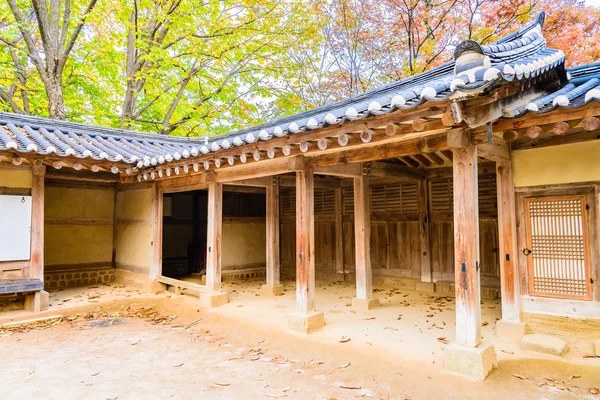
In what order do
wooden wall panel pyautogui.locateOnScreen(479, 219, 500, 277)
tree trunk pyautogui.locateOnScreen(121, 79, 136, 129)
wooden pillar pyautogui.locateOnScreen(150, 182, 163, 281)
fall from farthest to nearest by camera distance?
tree trunk pyautogui.locateOnScreen(121, 79, 136, 129), wooden pillar pyautogui.locateOnScreen(150, 182, 163, 281), wooden wall panel pyautogui.locateOnScreen(479, 219, 500, 277)

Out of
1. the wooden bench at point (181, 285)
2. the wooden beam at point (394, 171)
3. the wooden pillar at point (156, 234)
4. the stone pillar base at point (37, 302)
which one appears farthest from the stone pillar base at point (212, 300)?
the wooden beam at point (394, 171)

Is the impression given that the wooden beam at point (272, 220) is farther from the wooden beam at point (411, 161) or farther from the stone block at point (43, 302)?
the stone block at point (43, 302)

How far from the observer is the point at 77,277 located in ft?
28.6

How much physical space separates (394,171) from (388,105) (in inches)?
117

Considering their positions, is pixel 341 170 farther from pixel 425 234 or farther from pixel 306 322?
pixel 425 234

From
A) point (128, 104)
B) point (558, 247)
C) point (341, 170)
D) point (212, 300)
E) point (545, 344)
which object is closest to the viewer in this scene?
point (545, 344)

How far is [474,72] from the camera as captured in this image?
2.84 meters

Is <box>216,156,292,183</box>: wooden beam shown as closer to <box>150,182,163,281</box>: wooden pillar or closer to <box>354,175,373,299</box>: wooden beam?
<box>354,175,373,299</box>: wooden beam

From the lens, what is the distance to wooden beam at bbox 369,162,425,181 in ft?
19.7

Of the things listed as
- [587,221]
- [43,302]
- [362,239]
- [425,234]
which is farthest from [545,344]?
[43,302]

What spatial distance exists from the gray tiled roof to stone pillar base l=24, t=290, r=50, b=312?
2.60 metres

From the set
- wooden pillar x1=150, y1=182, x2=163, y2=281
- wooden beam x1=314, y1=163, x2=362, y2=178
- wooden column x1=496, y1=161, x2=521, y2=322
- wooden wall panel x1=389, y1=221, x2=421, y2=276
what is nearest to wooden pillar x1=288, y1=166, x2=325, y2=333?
wooden beam x1=314, y1=163, x2=362, y2=178

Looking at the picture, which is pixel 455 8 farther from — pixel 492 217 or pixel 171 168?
pixel 171 168

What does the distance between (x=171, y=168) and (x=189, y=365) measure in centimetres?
375
